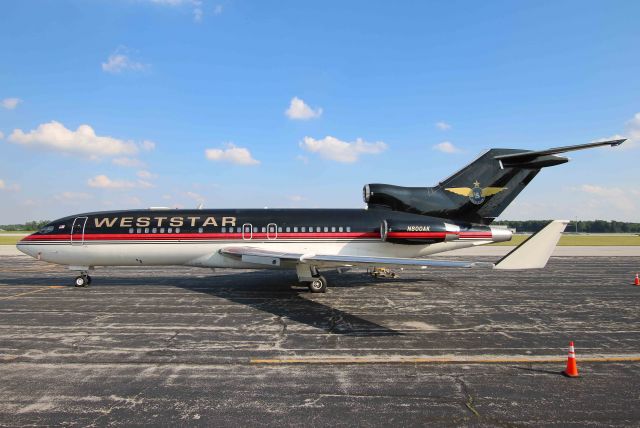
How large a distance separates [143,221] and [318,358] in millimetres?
12364

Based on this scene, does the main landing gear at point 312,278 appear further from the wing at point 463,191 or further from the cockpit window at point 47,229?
the cockpit window at point 47,229

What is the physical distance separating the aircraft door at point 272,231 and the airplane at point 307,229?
1.8 inches

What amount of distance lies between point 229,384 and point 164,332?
160 inches

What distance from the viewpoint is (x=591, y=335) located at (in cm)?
961

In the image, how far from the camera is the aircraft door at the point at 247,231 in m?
17.0

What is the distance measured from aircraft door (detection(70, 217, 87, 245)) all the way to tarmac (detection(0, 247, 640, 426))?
2.30 meters

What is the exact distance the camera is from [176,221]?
55.6 ft

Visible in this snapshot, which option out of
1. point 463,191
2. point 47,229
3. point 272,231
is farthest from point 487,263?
point 47,229

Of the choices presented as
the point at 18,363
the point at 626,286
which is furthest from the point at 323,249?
the point at 626,286

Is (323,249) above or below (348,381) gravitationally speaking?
above

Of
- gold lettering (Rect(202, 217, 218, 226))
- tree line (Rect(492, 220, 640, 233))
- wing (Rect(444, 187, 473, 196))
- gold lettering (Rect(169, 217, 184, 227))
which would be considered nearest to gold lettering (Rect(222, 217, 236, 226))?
gold lettering (Rect(202, 217, 218, 226))

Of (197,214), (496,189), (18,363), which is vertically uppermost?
(496,189)

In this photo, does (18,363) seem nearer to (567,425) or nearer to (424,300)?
(567,425)

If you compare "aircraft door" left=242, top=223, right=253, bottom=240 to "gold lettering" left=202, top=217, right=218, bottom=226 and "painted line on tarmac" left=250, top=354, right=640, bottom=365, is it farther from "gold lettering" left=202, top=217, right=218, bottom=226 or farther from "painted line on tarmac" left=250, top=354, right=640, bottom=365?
"painted line on tarmac" left=250, top=354, right=640, bottom=365
